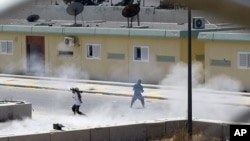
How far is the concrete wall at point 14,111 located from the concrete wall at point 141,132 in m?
5.43

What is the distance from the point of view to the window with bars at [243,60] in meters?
26.7

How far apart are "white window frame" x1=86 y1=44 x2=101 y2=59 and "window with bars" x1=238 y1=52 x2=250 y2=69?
7600mm

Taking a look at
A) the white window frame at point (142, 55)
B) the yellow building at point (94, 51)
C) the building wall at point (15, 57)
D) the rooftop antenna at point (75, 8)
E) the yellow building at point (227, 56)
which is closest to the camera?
the rooftop antenna at point (75, 8)

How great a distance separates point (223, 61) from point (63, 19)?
1578cm

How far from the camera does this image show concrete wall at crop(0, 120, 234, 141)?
13.8m

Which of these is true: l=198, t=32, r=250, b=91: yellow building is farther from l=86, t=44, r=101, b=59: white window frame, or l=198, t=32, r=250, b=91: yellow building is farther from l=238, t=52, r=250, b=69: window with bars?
l=86, t=44, r=101, b=59: white window frame

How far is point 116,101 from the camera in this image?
24734mm

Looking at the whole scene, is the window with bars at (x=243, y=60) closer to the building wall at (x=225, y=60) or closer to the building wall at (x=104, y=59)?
the building wall at (x=225, y=60)

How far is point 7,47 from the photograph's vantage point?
35.1 metres

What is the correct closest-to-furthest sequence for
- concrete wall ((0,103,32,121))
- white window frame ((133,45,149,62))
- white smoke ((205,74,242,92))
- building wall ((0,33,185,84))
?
concrete wall ((0,103,32,121)), white smoke ((205,74,242,92)), building wall ((0,33,185,84)), white window frame ((133,45,149,62))

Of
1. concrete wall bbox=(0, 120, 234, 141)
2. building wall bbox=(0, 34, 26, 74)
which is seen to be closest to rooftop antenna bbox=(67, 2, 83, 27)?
building wall bbox=(0, 34, 26, 74)

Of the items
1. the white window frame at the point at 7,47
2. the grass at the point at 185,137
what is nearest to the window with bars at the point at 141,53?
the white window frame at the point at 7,47

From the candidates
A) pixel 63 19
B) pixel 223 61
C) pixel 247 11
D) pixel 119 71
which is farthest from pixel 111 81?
pixel 247 11

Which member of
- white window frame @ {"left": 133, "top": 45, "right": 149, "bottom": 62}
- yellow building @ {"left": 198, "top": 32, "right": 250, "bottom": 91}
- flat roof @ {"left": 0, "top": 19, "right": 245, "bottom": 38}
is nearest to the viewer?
yellow building @ {"left": 198, "top": 32, "right": 250, "bottom": 91}
